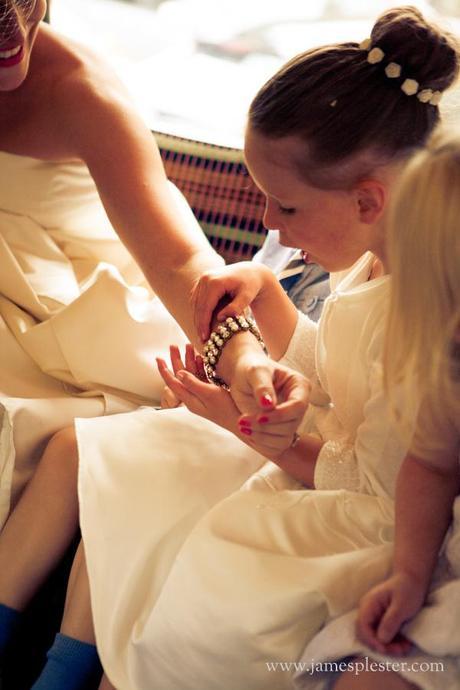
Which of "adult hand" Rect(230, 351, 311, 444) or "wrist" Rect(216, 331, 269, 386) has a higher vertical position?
"adult hand" Rect(230, 351, 311, 444)

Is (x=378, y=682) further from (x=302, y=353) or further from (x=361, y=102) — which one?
(x=361, y=102)

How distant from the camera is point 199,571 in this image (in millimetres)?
1000

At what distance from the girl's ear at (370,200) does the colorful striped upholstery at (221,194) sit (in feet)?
2.03

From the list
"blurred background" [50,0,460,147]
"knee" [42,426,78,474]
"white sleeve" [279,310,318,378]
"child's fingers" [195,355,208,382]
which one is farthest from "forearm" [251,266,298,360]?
"blurred background" [50,0,460,147]

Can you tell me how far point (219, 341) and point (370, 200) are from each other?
0.30 metres

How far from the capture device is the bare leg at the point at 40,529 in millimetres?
1195

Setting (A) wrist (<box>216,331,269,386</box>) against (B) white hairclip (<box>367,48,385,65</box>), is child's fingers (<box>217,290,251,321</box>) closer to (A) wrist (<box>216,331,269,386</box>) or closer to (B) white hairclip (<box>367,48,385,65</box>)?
(A) wrist (<box>216,331,269,386</box>)

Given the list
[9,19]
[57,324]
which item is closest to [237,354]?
[57,324]

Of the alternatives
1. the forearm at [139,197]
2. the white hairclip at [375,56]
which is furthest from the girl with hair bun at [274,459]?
the forearm at [139,197]

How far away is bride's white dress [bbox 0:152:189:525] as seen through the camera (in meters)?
1.29

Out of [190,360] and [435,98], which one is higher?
[435,98]

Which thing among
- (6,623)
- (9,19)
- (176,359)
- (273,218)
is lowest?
(6,623)

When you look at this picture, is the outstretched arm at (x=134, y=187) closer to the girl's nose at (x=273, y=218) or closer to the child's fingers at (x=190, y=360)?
the child's fingers at (x=190, y=360)

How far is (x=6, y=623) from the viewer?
3.87 feet
